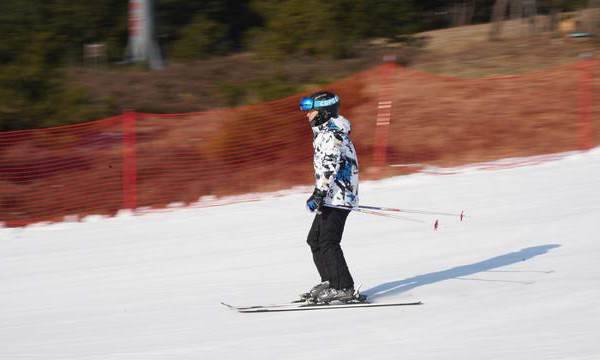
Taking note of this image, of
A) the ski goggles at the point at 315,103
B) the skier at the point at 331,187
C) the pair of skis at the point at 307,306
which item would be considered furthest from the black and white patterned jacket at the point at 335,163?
the pair of skis at the point at 307,306

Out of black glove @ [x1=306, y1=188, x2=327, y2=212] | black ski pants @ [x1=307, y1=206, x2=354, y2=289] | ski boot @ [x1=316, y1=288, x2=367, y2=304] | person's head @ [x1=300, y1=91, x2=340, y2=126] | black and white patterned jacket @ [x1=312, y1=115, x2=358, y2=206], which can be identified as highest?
person's head @ [x1=300, y1=91, x2=340, y2=126]

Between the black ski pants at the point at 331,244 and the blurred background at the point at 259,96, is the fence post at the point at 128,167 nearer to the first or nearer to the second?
the blurred background at the point at 259,96

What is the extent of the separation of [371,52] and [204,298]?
15.2 meters

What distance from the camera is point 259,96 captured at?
19469mm

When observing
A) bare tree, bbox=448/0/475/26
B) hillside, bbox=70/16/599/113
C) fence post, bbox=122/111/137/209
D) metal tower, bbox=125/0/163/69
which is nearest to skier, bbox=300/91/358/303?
fence post, bbox=122/111/137/209

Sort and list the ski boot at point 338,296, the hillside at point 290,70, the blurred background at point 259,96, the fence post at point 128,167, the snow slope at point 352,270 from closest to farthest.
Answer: the snow slope at point 352,270, the ski boot at point 338,296, the fence post at point 128,167, the blurred background at point 259,96, the hillside at point 290,70

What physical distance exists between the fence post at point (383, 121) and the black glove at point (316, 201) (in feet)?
21.8

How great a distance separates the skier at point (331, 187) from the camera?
7457mm

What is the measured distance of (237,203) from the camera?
13.4m

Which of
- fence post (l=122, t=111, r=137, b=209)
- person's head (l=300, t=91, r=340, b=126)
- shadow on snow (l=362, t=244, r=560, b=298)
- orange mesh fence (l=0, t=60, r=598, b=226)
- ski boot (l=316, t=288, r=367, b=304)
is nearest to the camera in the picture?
person's head (l=300, t=91, r=340, b=126)

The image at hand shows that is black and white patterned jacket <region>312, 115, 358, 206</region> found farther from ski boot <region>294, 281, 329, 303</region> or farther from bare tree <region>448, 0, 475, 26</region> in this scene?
bare tree <region>448, 0, 475, 26</region>

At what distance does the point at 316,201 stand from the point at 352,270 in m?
2.30

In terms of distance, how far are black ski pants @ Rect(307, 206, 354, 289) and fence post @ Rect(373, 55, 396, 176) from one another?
20.8 feet

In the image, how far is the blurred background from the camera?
1478 centimetres
